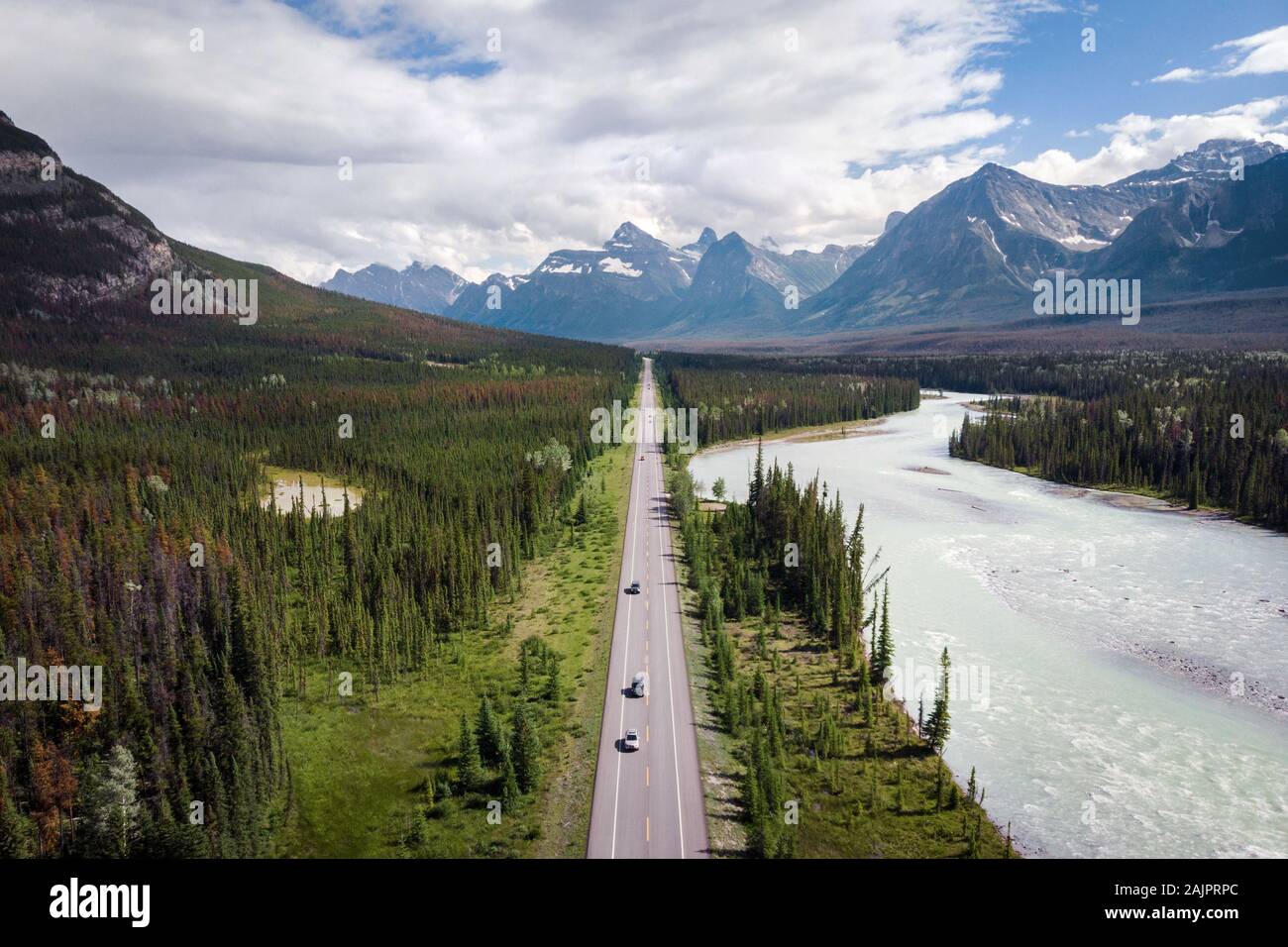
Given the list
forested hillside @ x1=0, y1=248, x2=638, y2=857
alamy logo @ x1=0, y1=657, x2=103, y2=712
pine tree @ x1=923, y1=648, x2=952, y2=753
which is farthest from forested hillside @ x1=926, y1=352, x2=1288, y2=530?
alamy logo @ x1=0, y1=657, x2=103, y2=712

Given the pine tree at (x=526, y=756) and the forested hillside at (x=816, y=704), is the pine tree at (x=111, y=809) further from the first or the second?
the forested hillside at (x=816, y=704)

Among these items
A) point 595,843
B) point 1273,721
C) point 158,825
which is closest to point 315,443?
point 158,825

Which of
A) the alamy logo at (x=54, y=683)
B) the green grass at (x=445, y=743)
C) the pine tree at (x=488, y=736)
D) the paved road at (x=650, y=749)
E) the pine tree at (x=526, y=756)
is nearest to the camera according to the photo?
the paved road at (x=650, y=749)

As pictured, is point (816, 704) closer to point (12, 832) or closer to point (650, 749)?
point (650, 749)
